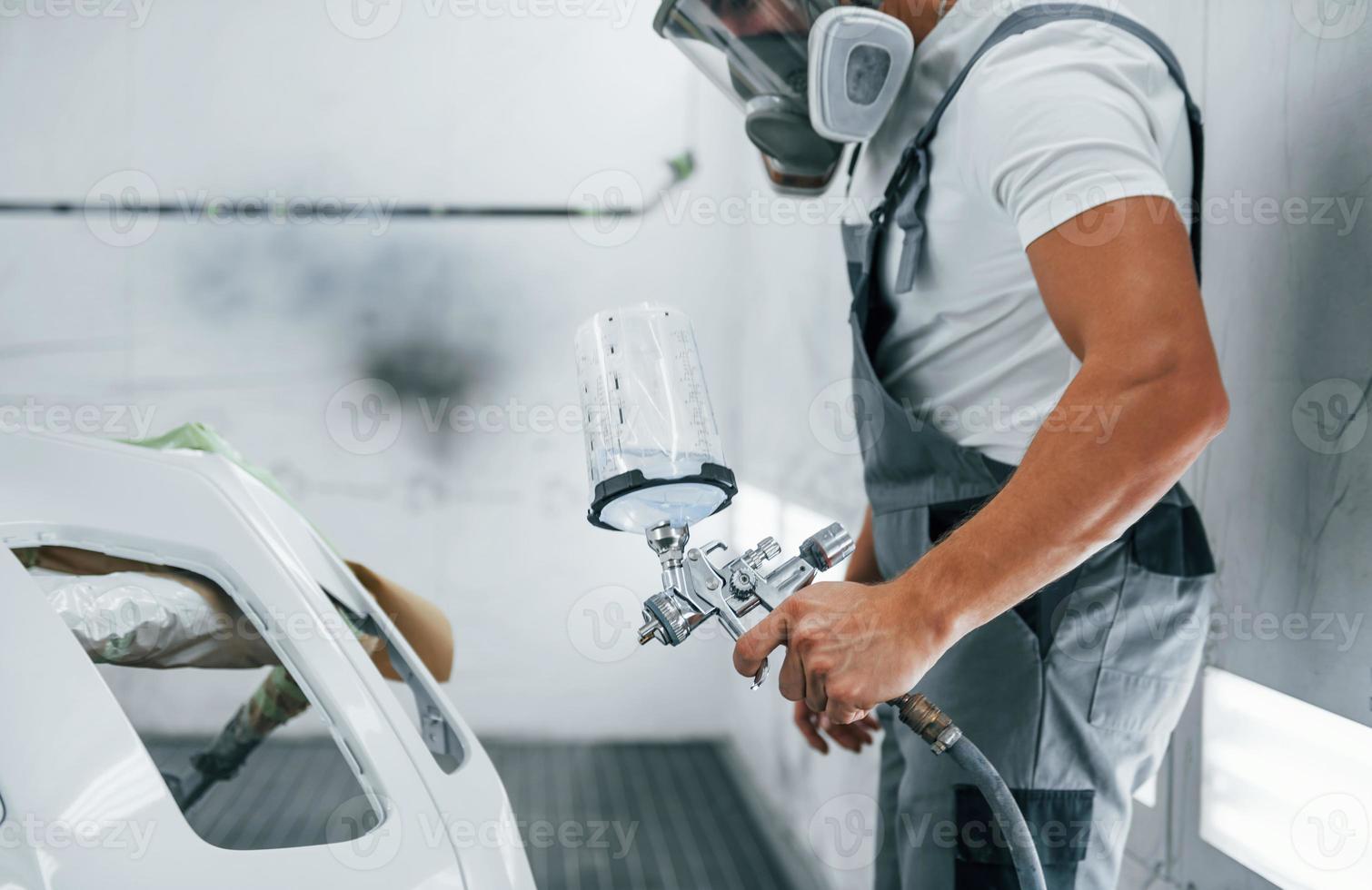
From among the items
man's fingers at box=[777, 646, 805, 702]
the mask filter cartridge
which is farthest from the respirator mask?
man's fingers at box=[777, 646, 805, 702]

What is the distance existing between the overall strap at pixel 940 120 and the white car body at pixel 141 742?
635 mm

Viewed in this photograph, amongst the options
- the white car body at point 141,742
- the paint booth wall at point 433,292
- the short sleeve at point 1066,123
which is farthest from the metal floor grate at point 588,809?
the short sleeve at point 1066,123

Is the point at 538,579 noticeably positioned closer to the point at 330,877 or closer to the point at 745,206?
the point at 745,206

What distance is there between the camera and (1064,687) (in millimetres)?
853

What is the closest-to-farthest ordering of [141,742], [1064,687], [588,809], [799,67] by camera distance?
[141,742] → [1064,687] → [799,67] → [588,809]

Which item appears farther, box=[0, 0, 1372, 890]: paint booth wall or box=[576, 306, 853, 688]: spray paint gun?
box=[0, 0, 1372, 890]: paint booth wall

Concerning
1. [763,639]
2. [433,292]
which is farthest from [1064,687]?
[433,292]

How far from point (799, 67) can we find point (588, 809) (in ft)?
6.53

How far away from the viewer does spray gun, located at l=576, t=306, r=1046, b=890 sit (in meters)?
0.70

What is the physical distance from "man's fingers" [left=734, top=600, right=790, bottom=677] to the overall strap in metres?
0.39

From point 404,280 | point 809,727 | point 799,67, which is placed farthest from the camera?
point 404,280

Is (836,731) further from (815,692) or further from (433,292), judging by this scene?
(433,292)

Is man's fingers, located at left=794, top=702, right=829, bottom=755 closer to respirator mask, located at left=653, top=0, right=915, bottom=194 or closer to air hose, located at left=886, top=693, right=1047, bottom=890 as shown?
air hose, located at left=886, top=693, right=1047, bottom=890

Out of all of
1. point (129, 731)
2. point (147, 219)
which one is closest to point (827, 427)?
point (129, 731)
